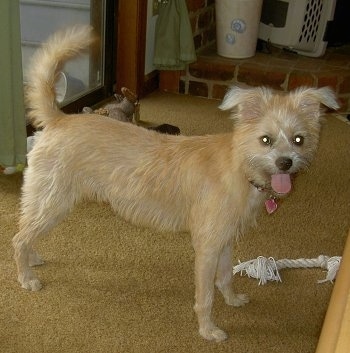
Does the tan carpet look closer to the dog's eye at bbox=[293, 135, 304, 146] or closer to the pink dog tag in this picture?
the pink dog tag

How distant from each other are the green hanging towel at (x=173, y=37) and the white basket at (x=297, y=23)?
0.83m

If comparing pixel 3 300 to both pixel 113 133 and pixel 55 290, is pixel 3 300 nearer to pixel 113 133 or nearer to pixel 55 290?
pixel 55 290

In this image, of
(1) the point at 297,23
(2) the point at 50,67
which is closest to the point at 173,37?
(1) the point at 297,23

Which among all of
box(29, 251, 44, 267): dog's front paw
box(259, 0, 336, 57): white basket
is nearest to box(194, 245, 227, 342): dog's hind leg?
box(29, 251, 44, 267): dog's front paw

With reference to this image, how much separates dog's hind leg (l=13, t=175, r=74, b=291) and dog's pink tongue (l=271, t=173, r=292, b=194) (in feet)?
2.34

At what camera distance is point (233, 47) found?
440 cm

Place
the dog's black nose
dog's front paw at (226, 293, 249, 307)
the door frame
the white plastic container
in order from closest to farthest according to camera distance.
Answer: the dog's black nose, dog's front paw at (226, 293, 249, 307), the door frame, the white plastic container

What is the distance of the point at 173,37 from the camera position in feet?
13.0

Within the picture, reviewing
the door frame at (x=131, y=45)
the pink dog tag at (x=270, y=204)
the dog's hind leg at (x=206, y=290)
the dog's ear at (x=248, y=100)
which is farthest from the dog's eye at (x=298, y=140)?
the door frame at (x=131, y=45)

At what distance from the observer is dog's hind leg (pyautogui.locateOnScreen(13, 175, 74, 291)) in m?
1.93

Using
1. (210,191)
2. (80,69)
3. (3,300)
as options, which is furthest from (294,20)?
(3,300)

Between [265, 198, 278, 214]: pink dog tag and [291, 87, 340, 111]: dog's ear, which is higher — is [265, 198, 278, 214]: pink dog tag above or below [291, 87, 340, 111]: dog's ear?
below

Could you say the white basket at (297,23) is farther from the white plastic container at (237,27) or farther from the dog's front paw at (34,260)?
the dog's front paw at (34,260)

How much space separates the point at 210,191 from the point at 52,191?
0.55 m
